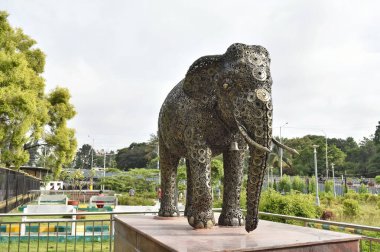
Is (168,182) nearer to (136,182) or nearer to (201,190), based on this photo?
(201,190)

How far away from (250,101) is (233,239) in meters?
1.16

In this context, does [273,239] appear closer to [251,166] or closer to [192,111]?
[251,166]

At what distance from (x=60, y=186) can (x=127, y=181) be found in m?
7.42

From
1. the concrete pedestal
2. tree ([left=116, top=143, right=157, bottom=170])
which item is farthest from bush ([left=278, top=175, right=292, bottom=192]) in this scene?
tree ([left=116, top=143, right=157, bottom=170])

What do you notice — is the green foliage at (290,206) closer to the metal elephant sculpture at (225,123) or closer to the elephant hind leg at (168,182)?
the elephant hind leg at (168,182)

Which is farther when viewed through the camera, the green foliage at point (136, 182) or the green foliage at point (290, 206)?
the green foliage at point (136, 182)

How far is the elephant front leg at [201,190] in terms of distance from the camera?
341 cm

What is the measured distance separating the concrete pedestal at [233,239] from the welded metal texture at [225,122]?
19 cm

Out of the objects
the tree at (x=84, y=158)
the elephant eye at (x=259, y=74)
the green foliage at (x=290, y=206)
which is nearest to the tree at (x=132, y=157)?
the tree at (x=84, y=158)

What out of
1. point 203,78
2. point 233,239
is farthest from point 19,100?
point 233,239

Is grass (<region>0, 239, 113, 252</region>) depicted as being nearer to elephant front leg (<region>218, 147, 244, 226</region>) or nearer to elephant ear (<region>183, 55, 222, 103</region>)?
elephant front leg (<region>218, 147, 244, 226</region>)

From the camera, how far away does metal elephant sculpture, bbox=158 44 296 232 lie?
9.86ft

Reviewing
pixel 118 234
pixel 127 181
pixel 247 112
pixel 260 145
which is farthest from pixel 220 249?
pixel 127 181

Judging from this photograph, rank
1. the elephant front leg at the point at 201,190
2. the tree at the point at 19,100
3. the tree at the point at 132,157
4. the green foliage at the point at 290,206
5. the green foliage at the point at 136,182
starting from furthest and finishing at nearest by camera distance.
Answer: the tree at the point at 132,157
the green foliage at the point at 136,182
the tree at the point at 19,100
the green foliage at the point at 290,206
the elephant front leg at the point at 201,190
